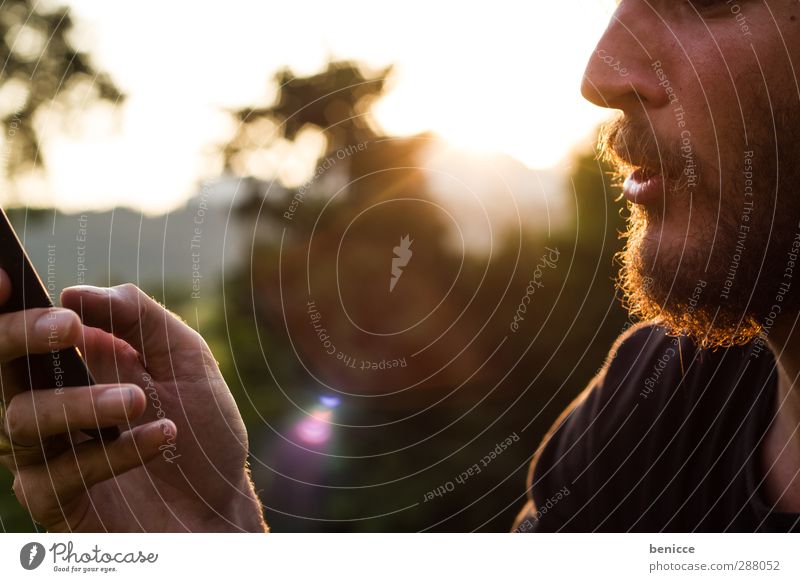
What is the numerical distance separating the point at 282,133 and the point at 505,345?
0.78 m

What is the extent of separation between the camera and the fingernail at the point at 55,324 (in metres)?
0.54

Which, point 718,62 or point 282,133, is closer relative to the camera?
point 718,62

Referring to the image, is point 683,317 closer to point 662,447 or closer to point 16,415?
point 662,447

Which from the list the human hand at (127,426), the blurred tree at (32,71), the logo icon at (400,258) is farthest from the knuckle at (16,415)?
the logo icon at (400,258)

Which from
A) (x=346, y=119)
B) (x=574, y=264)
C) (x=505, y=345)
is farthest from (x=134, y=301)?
(x=574, y=264)

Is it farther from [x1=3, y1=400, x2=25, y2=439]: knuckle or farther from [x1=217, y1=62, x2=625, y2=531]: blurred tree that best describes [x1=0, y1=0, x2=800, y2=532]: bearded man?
[x1=217, y1=62, x2=625, y2=531]: blurred tree

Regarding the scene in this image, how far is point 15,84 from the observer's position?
3.95 feet

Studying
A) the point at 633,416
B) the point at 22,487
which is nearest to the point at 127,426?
the point at 22,487

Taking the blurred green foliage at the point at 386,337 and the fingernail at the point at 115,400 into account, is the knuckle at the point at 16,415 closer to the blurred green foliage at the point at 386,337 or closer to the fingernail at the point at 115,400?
the fingernail at the point at 115,400

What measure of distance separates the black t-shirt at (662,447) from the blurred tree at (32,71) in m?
0.90

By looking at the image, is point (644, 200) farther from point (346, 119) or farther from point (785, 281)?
point (346, 119)

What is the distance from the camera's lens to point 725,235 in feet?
2.46

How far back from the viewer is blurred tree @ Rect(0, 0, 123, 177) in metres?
1.14

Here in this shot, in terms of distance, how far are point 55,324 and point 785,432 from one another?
72 cm
